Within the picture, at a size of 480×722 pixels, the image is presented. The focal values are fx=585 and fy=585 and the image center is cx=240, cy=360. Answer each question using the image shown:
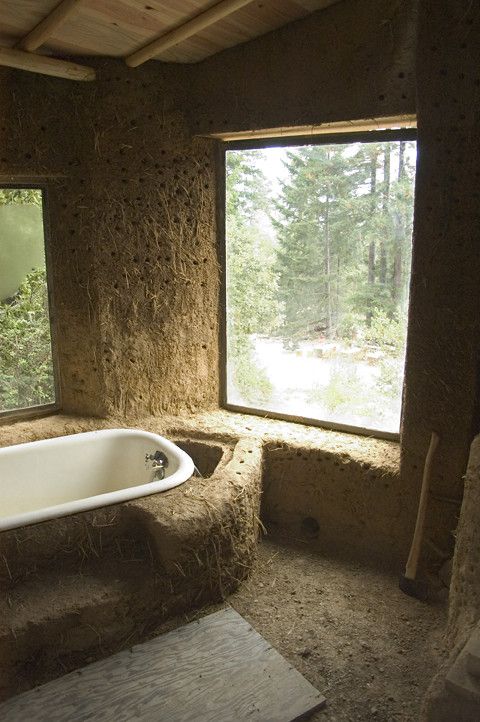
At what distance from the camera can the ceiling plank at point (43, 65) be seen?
2764 mm

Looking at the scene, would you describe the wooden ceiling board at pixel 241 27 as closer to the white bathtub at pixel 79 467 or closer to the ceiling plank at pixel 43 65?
the ceiling plank at pixel 43 65

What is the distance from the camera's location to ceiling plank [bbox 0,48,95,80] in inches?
109

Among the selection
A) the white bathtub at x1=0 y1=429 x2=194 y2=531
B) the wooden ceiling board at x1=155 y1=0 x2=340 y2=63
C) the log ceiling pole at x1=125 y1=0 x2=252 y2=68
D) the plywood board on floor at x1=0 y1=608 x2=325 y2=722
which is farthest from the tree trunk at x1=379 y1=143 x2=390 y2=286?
the plywood board on floor at x1=0 y1=608 x2=325 y2=722

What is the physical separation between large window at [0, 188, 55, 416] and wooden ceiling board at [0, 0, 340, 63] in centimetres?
85

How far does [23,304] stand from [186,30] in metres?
1.74

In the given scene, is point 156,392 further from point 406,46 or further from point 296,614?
point 406,46

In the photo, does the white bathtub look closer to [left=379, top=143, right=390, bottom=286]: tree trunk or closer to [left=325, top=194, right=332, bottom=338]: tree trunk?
[left=325, top=194, right=332, bottom=338]: tree trunk

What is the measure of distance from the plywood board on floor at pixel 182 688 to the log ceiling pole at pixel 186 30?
2665 millimetres

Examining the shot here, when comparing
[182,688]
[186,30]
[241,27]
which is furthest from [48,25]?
[182,688]

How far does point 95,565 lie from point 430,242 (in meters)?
2.10

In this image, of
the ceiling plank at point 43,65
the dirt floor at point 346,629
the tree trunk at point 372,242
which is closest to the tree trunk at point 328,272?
the tree trunk at point 372,242

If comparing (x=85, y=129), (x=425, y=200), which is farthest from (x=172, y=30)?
(x=425, y=200)

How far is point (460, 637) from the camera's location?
1616mm

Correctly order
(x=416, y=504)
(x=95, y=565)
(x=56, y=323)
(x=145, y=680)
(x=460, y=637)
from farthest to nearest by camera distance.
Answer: (x=56, y=323), (x=416, y=504), (x=95, y=565), (x=145, y=680), (x=460, y=637)
